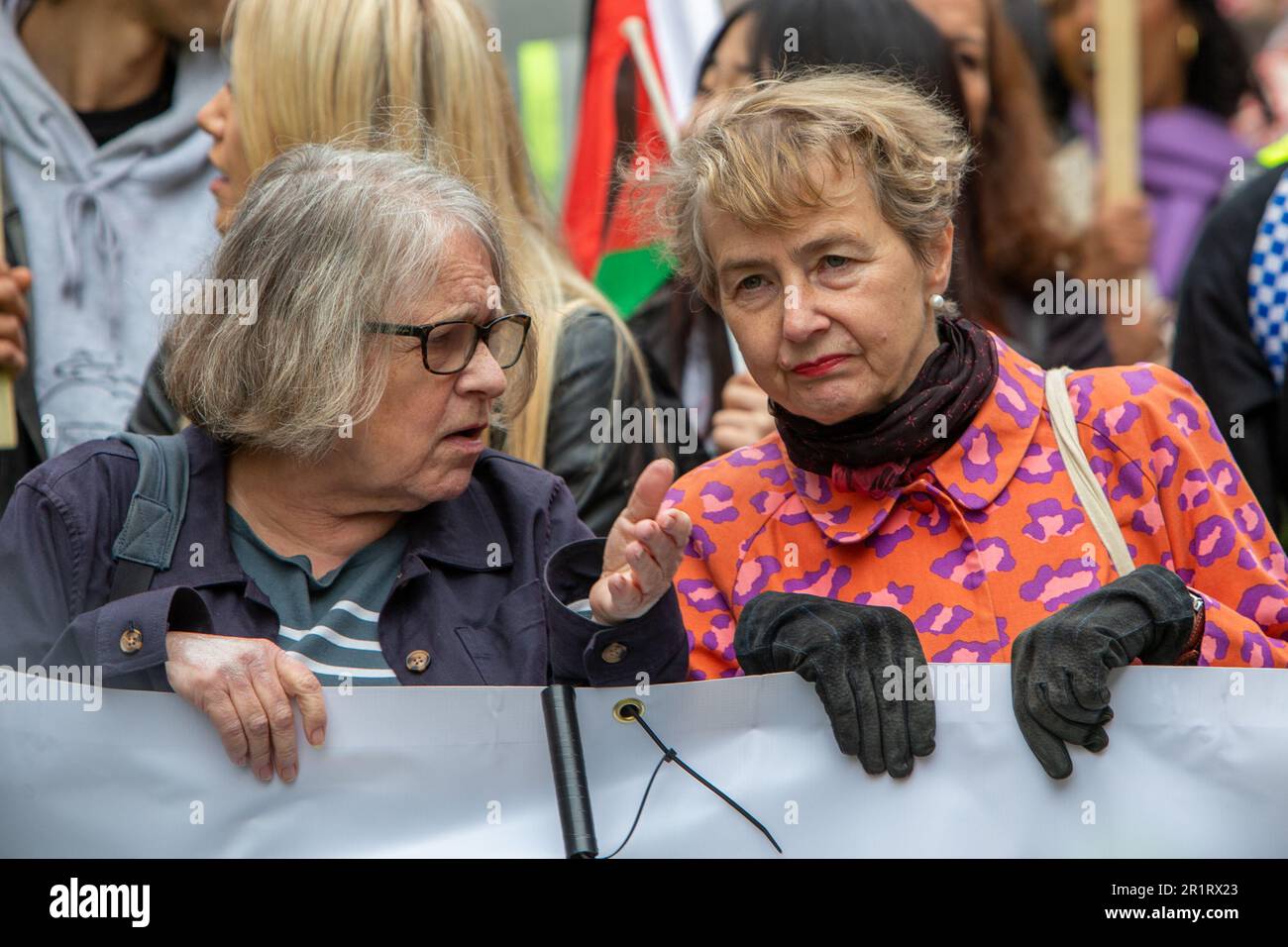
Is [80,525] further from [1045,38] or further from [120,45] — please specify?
[1045,38]

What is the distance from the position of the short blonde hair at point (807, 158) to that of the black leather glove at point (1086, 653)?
0.70 metres

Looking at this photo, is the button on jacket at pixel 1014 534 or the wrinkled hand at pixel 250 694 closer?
the wrinkled hand at pixel 250 694

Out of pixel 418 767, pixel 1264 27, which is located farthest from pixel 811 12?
pixel 1264 27

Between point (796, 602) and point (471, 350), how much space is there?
700 millimetres

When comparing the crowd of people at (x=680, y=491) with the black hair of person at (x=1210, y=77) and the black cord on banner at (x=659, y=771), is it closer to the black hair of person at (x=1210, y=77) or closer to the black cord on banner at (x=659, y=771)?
Result: the black cord on banner at (x=659, y=771)

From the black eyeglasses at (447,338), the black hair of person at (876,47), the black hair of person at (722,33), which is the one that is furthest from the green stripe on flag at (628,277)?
the black eyeglasses at (447,338)

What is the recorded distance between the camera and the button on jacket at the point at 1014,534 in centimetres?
278

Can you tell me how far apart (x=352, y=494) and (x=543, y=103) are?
12.9 feet

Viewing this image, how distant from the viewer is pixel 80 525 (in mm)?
2818

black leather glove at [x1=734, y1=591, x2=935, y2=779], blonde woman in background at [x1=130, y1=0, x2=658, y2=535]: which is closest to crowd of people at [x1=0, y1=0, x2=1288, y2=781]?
black leather glove at [x1=734, y1=591, x2=935, y2=779]

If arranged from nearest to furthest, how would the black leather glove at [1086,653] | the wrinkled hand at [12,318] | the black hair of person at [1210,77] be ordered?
the black leather glove at [1086,653] < the wrinkled hand at [12,318] < the black hair of person at [1210,77]

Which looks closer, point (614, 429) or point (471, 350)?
point (471, 350)

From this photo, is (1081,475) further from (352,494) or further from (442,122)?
(442,122)

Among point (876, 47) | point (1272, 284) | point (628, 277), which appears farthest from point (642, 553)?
point (628, 277)
